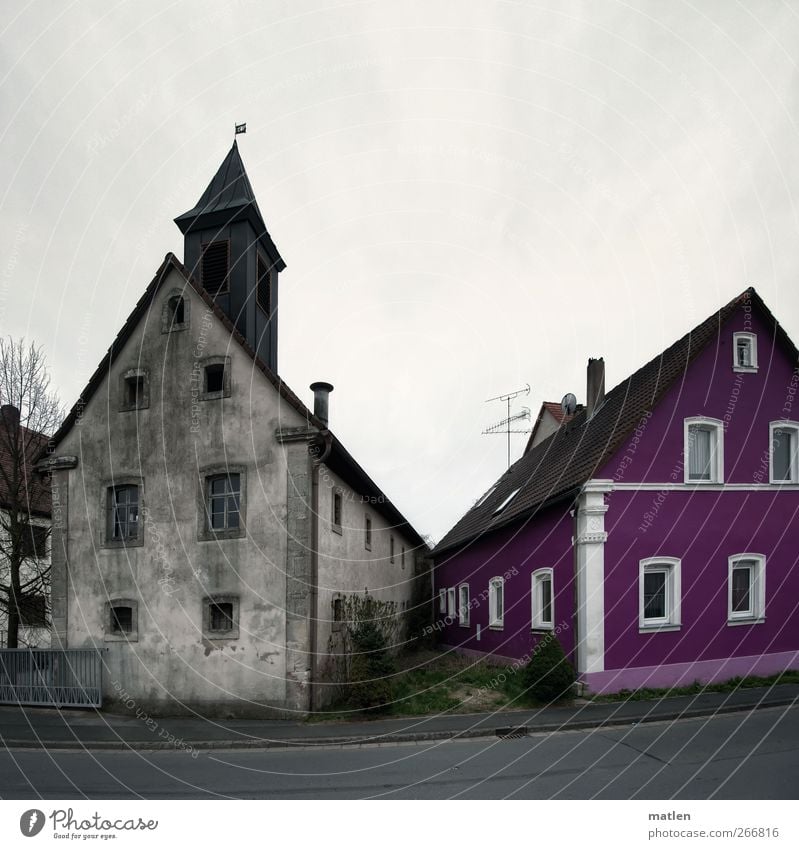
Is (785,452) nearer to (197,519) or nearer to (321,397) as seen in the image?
(321,397)

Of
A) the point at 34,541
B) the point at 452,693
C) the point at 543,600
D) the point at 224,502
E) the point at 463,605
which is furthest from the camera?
the point at 463,605

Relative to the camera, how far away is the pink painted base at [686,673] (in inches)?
584

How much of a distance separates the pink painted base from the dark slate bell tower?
12.2 meters

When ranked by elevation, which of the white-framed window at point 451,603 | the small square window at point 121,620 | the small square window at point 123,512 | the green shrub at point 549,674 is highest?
the small square window at point 123,512

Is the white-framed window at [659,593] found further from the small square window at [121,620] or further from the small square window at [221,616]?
the small square window at [121,620]

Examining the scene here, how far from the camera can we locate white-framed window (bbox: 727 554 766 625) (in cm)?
1619

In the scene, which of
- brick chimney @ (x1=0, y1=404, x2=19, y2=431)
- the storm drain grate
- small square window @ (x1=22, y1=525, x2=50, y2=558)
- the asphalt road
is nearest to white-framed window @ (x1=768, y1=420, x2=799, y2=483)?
the asphalt road

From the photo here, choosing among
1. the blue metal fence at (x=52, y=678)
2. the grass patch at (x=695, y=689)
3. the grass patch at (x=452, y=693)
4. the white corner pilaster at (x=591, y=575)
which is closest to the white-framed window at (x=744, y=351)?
the white corner pilaster at (x=591, y=575)

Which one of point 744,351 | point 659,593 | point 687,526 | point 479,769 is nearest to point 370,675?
point 479,769

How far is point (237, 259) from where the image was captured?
19125mm

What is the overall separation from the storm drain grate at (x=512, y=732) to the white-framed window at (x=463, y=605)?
12.6 m

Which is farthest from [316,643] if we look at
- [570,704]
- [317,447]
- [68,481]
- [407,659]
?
[407,659]

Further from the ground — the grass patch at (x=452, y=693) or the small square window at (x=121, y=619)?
the small square window at (x=121, y=619)

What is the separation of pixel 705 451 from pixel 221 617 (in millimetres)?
12390
